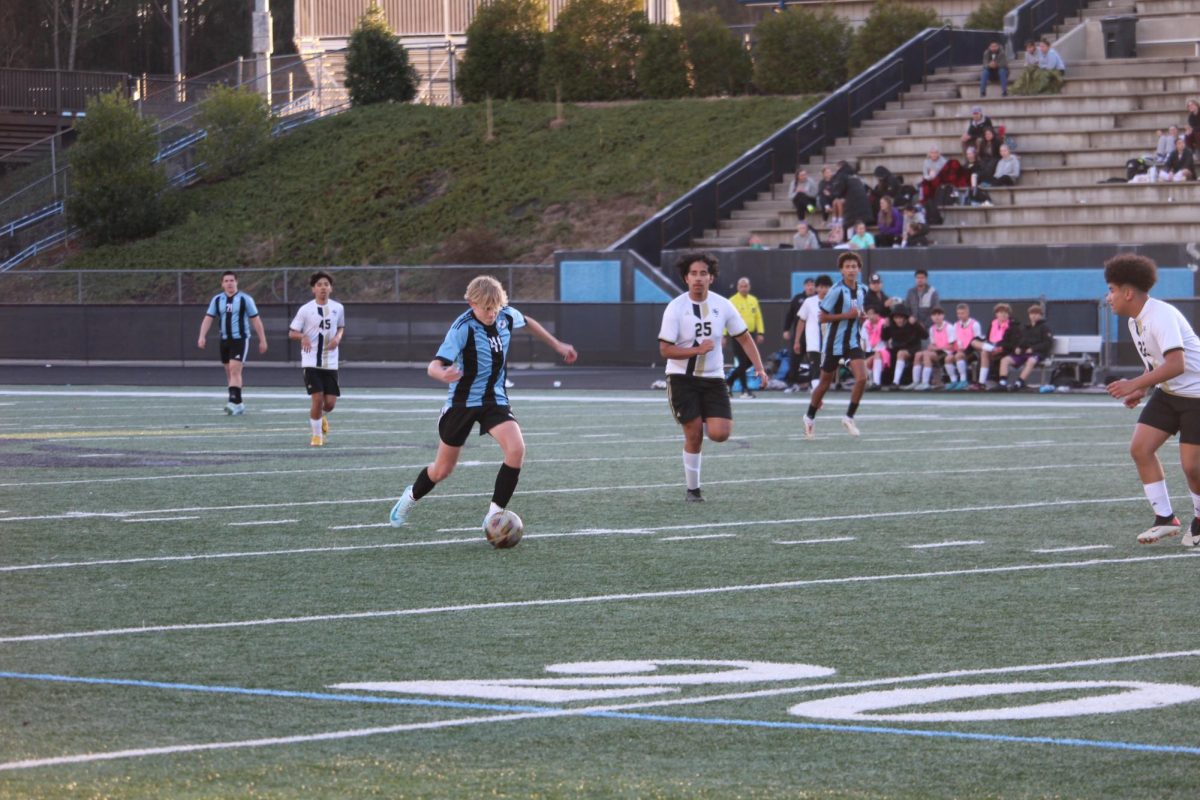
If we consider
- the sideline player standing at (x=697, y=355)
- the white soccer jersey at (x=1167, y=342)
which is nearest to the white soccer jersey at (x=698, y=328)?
the sideline player standing at (x=697, y=355)

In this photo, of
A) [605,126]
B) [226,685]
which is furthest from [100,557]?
[605,126]

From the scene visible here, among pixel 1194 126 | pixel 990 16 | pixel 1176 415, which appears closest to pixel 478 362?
pixel 1176 415

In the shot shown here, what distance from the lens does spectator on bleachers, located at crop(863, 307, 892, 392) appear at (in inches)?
1193

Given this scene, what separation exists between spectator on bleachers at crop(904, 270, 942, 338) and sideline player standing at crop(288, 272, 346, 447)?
40.2 feet

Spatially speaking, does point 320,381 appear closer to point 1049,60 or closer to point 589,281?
point 589,281

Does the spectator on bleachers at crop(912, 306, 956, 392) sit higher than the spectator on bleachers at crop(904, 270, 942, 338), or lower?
lower

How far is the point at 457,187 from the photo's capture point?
51000 millimetres

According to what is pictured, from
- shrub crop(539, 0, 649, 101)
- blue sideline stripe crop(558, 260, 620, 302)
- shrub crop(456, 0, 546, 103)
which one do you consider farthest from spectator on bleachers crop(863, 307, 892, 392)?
shrub crop(456, 0, 546, 103)

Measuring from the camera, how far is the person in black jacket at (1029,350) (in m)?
29.0

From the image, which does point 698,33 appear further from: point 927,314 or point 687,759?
point 687,759

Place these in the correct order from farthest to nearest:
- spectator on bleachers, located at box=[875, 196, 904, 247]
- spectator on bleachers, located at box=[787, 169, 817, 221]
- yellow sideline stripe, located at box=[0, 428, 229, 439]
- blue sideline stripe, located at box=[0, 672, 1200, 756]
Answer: spectator on bleachers, located at box=[787, 169, 817, 221], spectator on bleachers, located at box=[875, 196, 904, 247], yellow sideline stripe, located at box=[0, 428, 229, 439], blue sideline stripe, located at box=[0, 672, 1200, 756]

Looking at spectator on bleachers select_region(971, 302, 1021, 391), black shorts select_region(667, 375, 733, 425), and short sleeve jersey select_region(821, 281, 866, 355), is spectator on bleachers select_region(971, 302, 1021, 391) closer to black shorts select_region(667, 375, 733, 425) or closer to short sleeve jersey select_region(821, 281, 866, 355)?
short sleeve jersey select_region(821, 281, 866, 355)

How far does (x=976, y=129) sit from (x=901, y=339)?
990 cm

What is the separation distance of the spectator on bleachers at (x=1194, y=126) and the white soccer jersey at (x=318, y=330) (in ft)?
69.5
